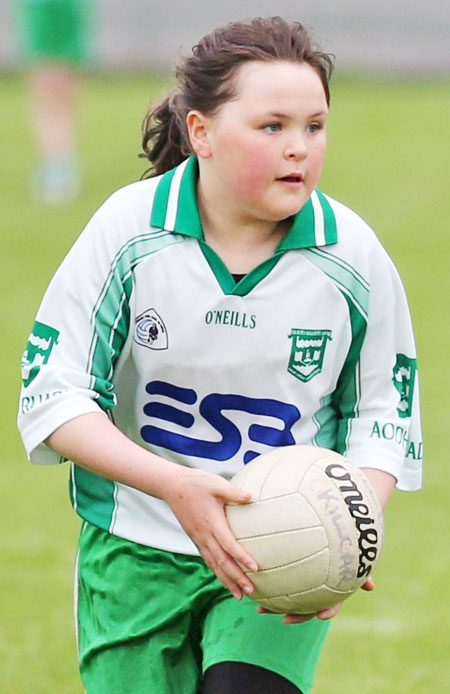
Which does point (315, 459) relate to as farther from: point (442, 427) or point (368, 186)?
point (368, 186)

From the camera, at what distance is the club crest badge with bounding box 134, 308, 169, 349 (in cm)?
342

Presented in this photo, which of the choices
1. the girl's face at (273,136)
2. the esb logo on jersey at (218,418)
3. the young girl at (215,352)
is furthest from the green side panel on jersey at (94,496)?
the girl's face at (273,136)

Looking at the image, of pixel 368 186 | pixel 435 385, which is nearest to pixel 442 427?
pixel 435 385

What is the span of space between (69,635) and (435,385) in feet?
11.2

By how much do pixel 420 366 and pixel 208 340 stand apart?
5.21 meters

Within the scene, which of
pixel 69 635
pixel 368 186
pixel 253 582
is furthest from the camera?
pixel 368 186

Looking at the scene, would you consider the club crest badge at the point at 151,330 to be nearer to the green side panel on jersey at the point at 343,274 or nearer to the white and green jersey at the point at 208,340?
the white and green jersey at the point at 208,340

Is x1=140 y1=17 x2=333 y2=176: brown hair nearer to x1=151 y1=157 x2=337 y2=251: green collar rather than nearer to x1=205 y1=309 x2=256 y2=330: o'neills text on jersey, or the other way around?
x1=151 y1=157 x2=337 y2=251: green collar

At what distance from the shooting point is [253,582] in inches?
124

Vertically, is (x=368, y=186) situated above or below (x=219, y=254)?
below

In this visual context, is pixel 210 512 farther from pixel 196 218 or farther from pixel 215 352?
pixel 196 218

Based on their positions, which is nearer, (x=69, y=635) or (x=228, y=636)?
(x=228, y=636)

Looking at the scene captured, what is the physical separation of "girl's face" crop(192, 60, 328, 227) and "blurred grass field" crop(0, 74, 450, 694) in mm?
2080

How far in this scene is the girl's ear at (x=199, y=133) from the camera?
3.41m
